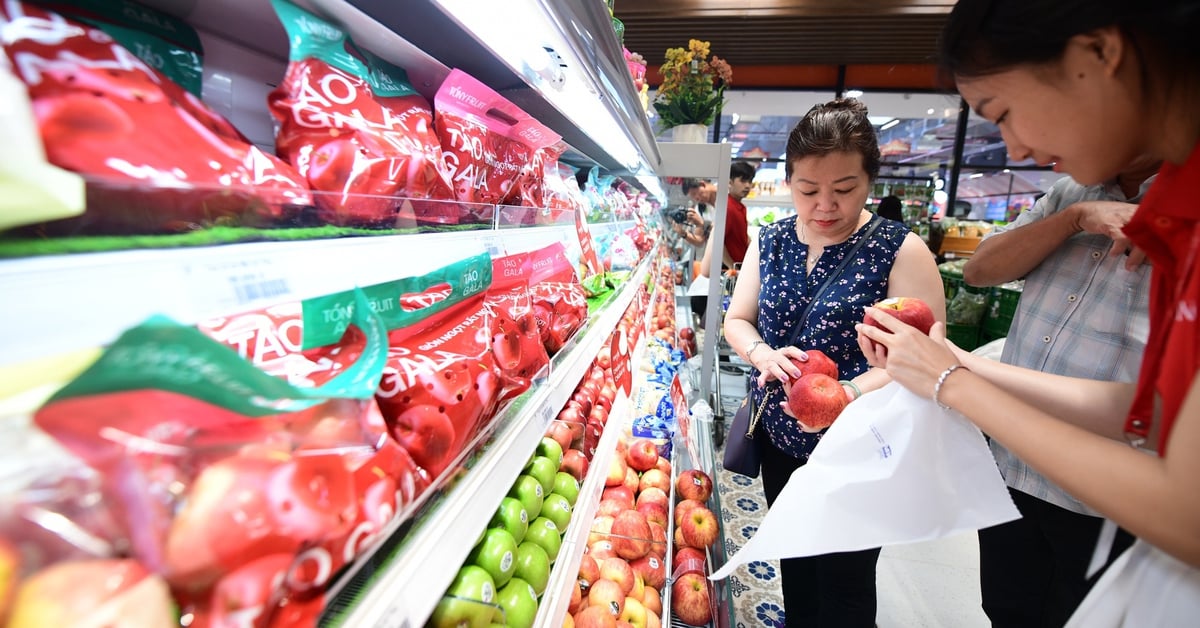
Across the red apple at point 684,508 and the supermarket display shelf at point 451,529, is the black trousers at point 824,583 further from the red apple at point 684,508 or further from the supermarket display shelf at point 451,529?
the supermarket display shelf at point 451,529

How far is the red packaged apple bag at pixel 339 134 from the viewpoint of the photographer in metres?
0.58

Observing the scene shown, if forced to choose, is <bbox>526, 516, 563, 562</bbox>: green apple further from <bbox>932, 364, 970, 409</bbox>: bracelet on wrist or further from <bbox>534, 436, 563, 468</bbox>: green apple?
<bbox>932, 364, 970, 409</bbox>: bracelet on wrist

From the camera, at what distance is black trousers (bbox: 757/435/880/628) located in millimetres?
1482

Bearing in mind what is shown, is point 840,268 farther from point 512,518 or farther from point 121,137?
point 121,137

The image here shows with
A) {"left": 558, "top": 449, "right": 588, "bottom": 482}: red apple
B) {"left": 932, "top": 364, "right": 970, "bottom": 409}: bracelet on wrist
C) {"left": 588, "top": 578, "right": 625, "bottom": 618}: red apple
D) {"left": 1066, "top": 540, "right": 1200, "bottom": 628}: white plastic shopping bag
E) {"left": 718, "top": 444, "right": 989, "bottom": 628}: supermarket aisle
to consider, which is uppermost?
{"left": 932, "top": 364, "right": 970, "bottom": 409}: bracelet on wrist

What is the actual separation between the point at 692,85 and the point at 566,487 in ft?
8.00

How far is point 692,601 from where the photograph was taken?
4.94ft

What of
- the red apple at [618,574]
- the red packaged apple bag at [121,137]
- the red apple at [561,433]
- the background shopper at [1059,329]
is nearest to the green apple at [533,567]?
the red apple at [561,433]

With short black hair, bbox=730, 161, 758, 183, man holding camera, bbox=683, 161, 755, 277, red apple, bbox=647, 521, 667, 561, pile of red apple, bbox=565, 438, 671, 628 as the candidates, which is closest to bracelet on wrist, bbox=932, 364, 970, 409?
pile of red apple, bbox=565, 438, 671, 628

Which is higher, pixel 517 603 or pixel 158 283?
pixel 158 283

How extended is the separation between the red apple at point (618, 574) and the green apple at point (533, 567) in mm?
422

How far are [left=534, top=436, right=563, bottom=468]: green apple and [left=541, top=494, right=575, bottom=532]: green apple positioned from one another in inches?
2.6

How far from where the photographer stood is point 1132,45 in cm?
57

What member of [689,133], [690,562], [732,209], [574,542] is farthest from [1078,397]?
[732,209]
